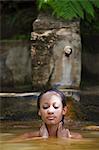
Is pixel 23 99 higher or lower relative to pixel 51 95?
lower

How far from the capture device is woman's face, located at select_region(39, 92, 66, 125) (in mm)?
3582

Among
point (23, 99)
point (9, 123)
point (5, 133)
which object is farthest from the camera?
point (23, 99)

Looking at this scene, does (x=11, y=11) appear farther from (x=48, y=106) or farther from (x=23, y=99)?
(x=48, y=106)

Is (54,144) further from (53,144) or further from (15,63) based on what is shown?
(15,63)

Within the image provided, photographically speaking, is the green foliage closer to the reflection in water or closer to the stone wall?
the stone wall

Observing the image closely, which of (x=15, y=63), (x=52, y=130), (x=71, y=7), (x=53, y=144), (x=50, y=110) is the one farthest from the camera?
(x=15, y=63)

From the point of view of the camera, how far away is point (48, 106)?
11.8ft

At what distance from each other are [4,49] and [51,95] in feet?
12.2

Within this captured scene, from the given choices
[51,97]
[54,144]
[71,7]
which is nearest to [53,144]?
[54,144]

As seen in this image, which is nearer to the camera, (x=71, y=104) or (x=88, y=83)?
(x=71, y=104)

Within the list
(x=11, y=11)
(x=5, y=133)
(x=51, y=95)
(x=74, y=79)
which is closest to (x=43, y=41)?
(x=74, y=79)

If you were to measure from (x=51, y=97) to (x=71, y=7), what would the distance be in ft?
8.77

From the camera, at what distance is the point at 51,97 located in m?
3.62

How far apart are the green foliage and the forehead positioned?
2363 millimetres
